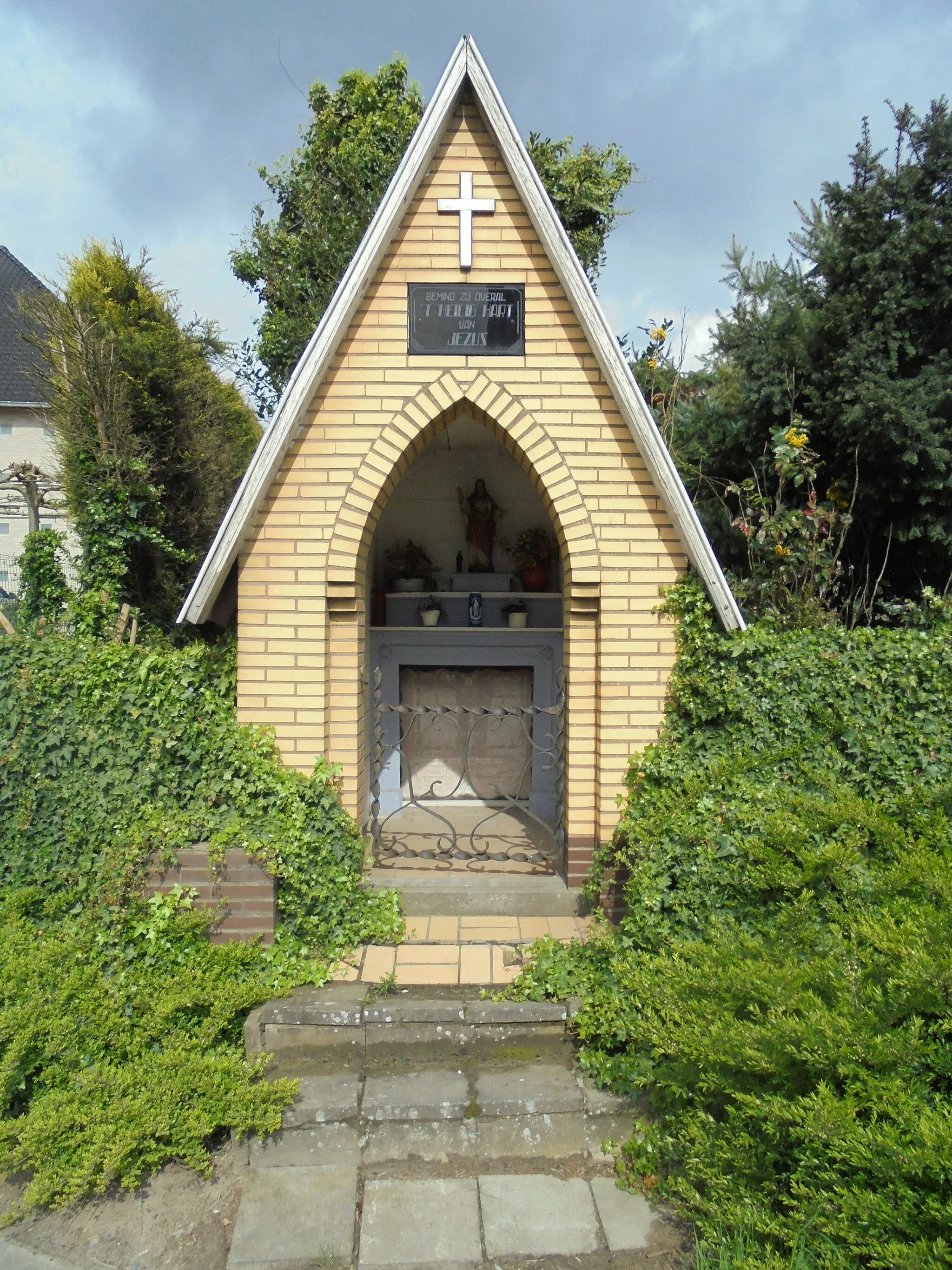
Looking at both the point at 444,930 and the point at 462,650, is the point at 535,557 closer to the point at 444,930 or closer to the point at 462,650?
the point at 462,650

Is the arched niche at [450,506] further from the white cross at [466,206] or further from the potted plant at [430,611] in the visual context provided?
the white cross at [466,206]

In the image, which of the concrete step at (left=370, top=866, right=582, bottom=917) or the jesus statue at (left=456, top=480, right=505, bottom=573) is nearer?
the concrete step at (left=370, top=866, right=582, bottom=917)

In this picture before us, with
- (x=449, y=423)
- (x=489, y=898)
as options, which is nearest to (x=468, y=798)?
(x=489, y=898)

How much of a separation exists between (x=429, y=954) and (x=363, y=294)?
3895 millimetres

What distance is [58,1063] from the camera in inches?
137

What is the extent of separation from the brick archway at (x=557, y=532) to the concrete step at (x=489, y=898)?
0.72 ft

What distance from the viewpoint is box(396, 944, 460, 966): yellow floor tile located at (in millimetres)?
4305

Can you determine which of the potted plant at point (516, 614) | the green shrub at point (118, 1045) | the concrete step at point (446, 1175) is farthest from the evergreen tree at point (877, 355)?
the green shrub at point (118, 1045)

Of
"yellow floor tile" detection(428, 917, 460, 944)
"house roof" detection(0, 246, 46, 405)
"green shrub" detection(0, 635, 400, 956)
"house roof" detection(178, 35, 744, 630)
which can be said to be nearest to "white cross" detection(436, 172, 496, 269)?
"house roof" detection(178, 35, 744, 630)

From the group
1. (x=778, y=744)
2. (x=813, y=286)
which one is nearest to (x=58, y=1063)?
(x=778, y=744)

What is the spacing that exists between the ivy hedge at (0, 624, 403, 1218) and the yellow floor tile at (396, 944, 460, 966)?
0.16m

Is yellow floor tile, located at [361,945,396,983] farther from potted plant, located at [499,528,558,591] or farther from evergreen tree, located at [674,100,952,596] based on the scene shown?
evergreen tree, located at [674,100,952,596]

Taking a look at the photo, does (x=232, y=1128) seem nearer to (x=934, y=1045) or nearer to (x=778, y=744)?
(x=934, y=1045)

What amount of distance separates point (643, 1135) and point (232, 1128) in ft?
5.88
